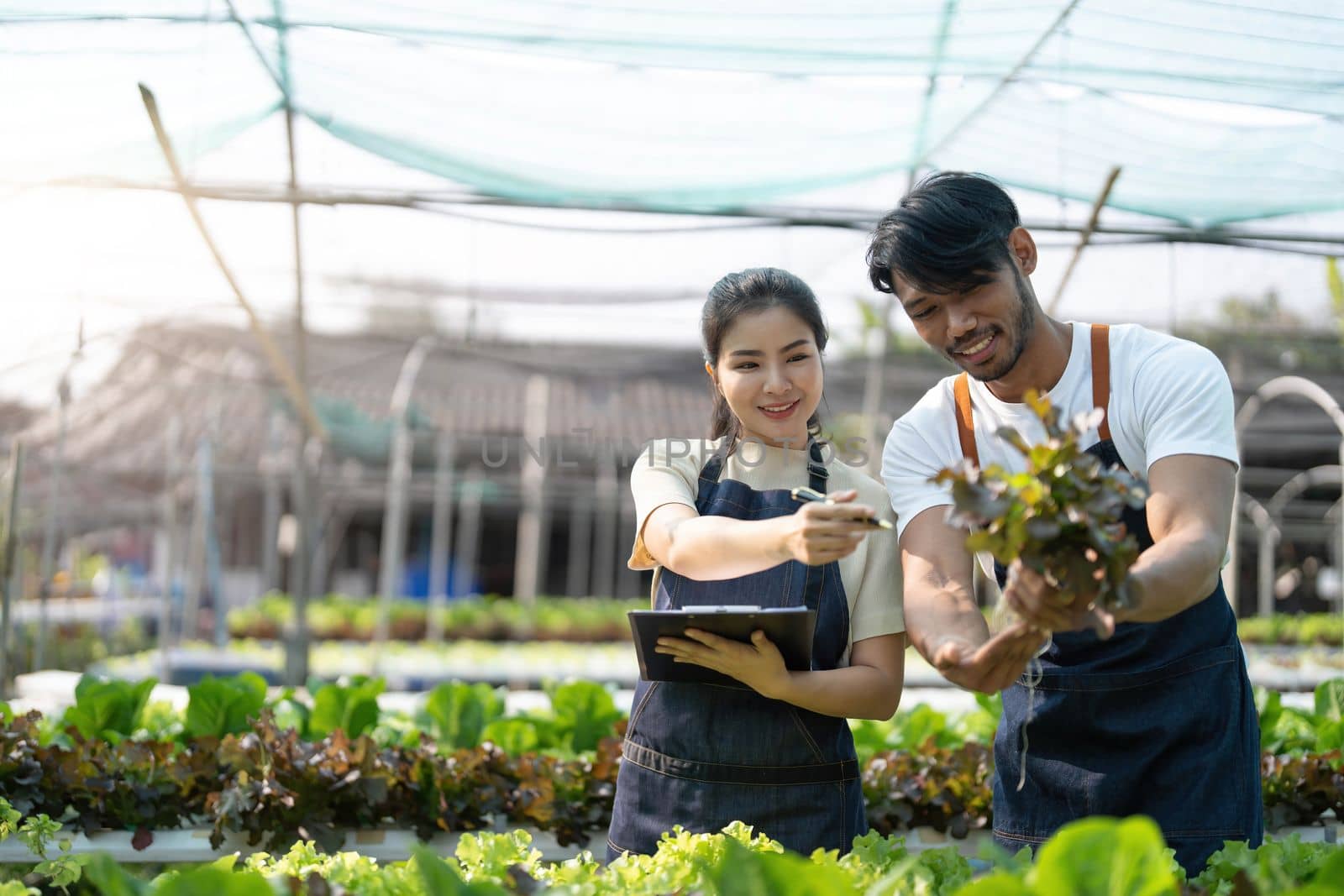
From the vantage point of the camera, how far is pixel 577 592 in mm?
16078

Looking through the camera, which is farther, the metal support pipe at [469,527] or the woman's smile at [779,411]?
the metal support pipe at [469,527]

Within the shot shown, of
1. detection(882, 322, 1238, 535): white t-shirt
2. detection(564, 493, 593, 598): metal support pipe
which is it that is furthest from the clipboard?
detection(564, 493, 593, 598): metal support pipe

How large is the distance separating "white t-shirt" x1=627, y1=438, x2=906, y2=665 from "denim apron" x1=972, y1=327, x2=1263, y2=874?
284 mm

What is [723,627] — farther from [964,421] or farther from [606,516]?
[606,516]

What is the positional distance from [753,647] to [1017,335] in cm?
58

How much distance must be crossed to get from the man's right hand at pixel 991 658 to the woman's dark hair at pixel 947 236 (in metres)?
0.50

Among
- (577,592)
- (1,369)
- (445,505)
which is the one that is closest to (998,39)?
(1,369)

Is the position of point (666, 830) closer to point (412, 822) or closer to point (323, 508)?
point (412, 822)

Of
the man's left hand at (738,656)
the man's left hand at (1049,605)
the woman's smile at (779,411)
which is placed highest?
the woman's smile at (779,411)

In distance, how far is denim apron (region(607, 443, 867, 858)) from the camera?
5.82 feet

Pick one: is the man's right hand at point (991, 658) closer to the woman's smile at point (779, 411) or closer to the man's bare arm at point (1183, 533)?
the man's bare arm at point (1183, 533)

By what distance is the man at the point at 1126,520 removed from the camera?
63.7 inches

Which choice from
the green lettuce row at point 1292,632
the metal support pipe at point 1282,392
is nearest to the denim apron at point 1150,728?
the metal support pipe at point 1282,392

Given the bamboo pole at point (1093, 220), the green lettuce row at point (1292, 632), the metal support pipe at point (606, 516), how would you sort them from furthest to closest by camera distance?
Result: the green lettuce row at point (1292, 632), the metal support pipe at point (606, 516), the bamboo pole at point (1093, 220)
